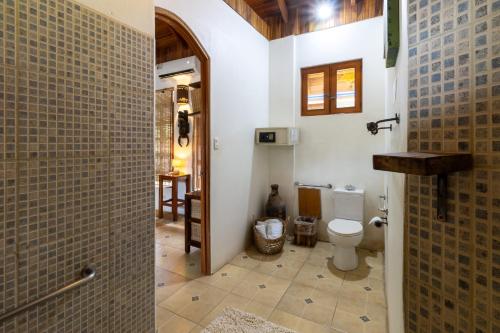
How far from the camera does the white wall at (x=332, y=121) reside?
295 cm

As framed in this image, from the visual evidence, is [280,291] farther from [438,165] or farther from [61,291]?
[438,165]

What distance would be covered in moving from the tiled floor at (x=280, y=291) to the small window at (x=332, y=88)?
1830mm

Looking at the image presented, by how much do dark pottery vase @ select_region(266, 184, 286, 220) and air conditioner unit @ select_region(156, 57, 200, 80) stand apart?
2.23 meters

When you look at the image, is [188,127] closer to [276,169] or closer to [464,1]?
[276,169]

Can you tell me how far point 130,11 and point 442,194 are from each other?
51.0 inches

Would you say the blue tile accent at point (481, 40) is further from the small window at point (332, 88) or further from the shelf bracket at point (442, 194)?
the small window at point (332, 88)

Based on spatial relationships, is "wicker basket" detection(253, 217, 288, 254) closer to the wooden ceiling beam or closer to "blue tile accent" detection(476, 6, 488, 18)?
"blue tile accent" detection(476, 6, 488, 18)

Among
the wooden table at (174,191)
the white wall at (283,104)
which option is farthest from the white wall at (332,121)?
the wooden table at (174,191)

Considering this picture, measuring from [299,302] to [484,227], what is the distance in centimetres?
185

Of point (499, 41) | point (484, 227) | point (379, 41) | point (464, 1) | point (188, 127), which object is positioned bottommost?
point (484, 227)

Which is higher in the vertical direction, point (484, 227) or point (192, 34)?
point (192, 34)

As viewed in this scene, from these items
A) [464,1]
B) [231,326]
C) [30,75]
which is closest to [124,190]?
[30,75]

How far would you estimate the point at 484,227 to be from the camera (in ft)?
1.51

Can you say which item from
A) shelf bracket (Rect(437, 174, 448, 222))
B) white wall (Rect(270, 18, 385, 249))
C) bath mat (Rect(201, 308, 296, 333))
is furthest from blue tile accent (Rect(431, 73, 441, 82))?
white wall (Rect(270, 18, 385, 249))
